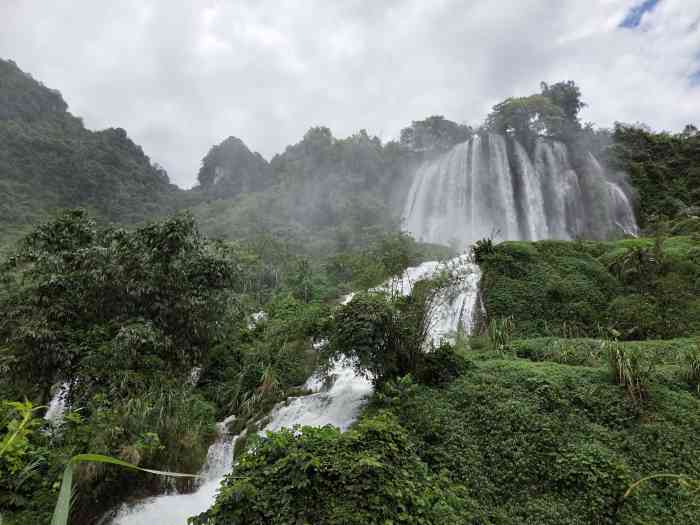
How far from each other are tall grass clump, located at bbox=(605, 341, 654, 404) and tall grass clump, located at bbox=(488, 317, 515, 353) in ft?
9.55

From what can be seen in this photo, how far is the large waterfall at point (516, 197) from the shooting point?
29281 mm

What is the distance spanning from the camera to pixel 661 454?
599 centimetres

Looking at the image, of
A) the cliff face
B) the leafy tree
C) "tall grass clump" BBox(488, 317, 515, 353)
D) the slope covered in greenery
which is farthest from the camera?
the cliff face

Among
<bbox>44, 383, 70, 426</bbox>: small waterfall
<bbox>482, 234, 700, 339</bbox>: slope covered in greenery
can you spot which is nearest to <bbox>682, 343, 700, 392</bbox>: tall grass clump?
<bbox>482, 234, 700, 339</bbox>: slope covered in greenery

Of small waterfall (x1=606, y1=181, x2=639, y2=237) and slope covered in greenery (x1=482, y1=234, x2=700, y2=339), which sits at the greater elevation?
small waterfall (x1=606, y1=181, x2=639, y2=237)

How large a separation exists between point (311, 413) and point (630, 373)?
19.8 feet

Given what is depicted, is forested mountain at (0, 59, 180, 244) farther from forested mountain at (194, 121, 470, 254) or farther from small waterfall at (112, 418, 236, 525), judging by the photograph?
small waterfall at (112, 418, 236, 525)

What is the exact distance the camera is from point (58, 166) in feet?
139

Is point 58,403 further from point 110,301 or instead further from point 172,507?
point 172,507

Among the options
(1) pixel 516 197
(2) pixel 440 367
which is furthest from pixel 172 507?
(1) pixel 516 197

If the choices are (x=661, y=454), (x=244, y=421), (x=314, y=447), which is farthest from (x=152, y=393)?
(x=661, y=454)

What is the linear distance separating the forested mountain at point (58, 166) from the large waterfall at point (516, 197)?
31012 millimetres

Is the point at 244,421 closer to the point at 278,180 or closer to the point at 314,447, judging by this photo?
the point at 314,447

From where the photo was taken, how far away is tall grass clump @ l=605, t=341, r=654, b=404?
22.7 ft
